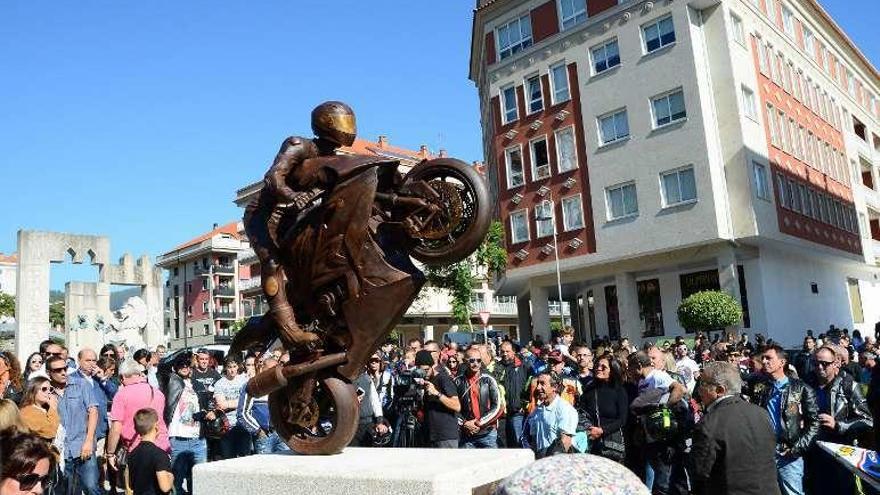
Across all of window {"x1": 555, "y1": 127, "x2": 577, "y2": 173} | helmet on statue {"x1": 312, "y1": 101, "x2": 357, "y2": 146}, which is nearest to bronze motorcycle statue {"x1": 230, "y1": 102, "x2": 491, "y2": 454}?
helmet on statue {"x1": 312, "y1": 101, "x2": 357, "y2": 146}

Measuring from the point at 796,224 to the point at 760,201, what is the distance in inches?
175

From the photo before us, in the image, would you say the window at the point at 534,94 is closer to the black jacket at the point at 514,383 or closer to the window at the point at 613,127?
the window at the point at 613,127

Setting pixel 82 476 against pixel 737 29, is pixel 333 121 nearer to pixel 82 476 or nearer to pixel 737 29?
pixel 82 476

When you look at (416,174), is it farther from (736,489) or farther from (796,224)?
(796,224)

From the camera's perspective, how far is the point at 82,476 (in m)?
8.34

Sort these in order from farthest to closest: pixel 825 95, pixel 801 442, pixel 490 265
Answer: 1. pixel 825 95
2. pixel 490 265
3. pixel 801 442

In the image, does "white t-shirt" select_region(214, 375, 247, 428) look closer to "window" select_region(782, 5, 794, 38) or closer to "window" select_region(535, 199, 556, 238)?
"window" select_region(535, 199, 556, 238)

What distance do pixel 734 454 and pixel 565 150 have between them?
29.1 m

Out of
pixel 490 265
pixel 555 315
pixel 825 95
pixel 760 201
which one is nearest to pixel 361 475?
pixel 760 201

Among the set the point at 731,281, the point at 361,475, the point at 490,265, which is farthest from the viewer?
the point at 490,265

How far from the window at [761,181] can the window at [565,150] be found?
7.49 m

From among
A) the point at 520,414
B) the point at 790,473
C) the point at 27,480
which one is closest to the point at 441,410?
the point at 520,414

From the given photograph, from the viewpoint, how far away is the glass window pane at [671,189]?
29219 mm

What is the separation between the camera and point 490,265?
118ft
